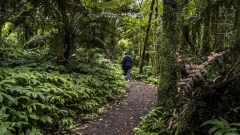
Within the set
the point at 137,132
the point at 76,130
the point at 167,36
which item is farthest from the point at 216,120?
the point at 76,130

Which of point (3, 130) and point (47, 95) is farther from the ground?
point (47, 95)

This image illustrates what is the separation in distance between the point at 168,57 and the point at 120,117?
2232 mm

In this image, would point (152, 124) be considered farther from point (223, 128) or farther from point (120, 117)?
point (223, 128)

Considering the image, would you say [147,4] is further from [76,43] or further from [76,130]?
[76,130]

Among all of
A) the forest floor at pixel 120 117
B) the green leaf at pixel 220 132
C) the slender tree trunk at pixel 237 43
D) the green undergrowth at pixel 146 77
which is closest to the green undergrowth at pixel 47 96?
the forest floor at pixel 120 117

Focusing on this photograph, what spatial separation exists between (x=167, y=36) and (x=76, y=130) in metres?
3.10

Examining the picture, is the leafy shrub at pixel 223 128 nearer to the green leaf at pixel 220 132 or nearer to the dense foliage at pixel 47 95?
the green leaf at pixel 220 132

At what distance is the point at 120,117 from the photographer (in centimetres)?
570

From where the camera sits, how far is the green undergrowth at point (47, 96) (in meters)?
3.52

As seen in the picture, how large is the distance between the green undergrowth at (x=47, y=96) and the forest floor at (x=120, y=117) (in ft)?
1.12

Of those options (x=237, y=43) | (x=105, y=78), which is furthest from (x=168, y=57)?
(x=105, y=78)

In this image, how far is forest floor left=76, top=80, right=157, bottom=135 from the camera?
484 centimetres

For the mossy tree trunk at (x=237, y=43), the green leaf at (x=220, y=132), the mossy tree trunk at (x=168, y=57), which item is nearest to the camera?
the green leaf at (x=220, y=132)

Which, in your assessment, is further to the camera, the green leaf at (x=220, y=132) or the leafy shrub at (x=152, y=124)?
the leafy shrub at (x=152, y=124)
